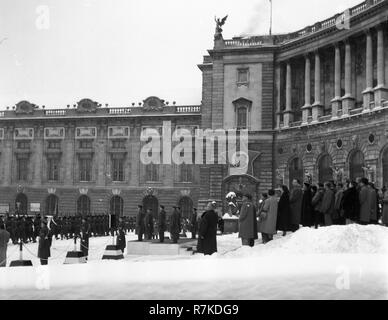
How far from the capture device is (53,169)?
5706 centimetres

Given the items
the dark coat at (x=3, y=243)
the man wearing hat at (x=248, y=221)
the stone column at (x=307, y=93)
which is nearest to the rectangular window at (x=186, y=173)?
the stone column at (x=307, y=93)

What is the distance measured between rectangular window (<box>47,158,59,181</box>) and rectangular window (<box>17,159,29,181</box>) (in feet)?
7.75

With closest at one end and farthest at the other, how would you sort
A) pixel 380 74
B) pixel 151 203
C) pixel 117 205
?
1. pixel 380 74
2. pixel 151 203
3. pixel 117 205

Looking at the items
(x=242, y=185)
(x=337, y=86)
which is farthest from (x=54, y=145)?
(x=337, y=86)

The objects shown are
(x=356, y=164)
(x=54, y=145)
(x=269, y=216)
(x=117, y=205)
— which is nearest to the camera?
(x=269, y=216)

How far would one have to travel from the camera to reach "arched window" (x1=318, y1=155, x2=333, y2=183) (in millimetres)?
39781

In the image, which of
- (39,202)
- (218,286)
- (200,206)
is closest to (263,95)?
(200,206)

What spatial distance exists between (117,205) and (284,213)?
→ 3738cm

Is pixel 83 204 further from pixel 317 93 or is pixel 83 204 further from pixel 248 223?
pixel 248 223

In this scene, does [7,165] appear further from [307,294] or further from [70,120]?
[307,294]

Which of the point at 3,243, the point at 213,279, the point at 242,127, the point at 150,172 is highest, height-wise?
the point at 242,127

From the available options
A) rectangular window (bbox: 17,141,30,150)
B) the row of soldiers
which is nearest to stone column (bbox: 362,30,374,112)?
the row of soldiers

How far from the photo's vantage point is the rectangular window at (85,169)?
184ft

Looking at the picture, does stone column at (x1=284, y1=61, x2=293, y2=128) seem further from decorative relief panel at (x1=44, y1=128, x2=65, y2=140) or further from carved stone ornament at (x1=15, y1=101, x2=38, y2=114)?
carved stone ornament at (x1=15, y1=101, x2=38, y2=114)
